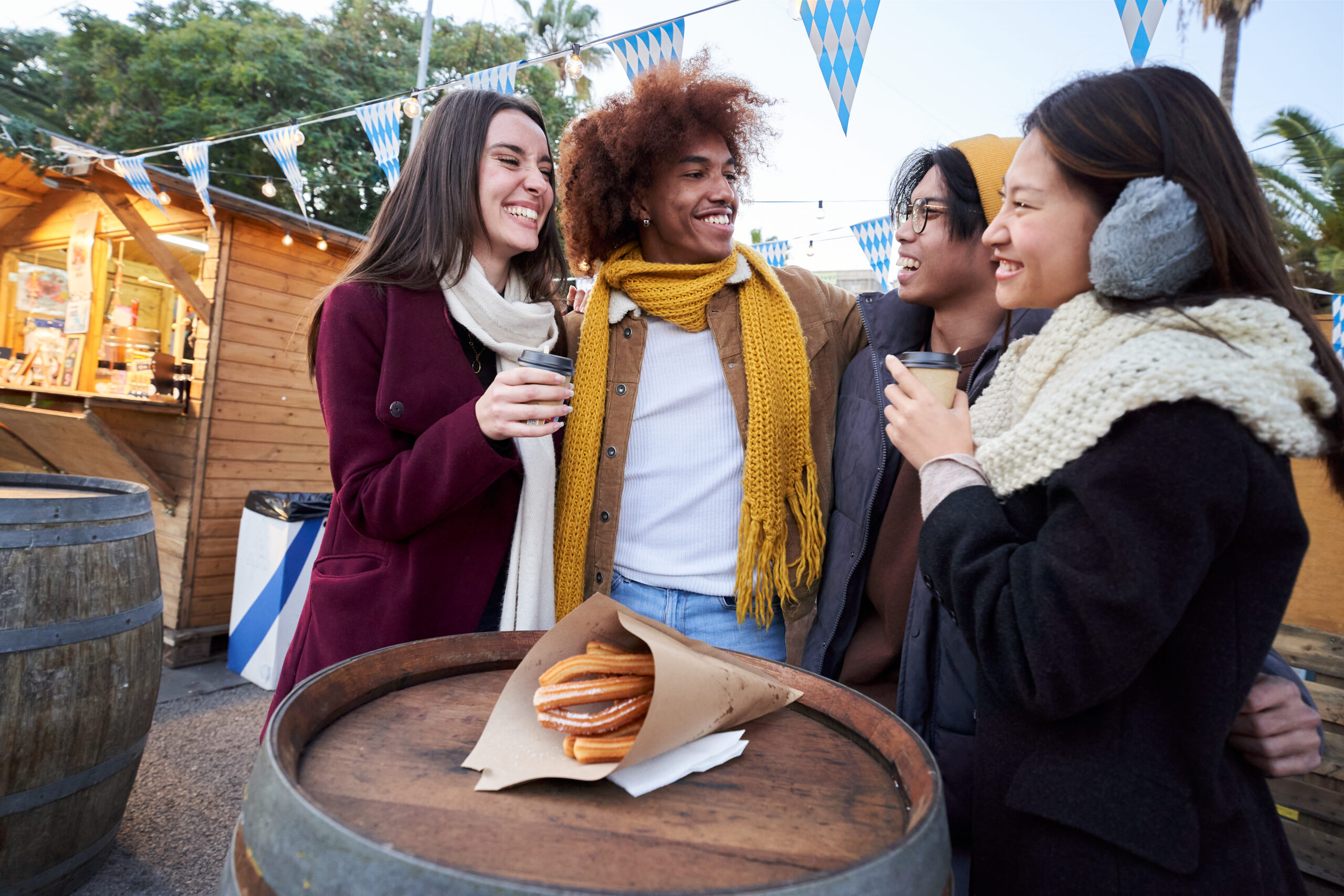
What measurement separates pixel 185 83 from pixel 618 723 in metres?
20.2

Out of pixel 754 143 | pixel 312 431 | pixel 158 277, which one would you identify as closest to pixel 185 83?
pixel 158 277

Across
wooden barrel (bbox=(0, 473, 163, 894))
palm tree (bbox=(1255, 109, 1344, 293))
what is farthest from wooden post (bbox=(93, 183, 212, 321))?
palm tree (bbox=(1255, 109, 1344, 293))

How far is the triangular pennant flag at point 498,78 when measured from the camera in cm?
422

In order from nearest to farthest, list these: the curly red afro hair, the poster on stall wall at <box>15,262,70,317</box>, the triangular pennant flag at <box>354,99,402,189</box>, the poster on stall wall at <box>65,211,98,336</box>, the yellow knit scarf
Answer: the yellow knit scarf < the curly red afro hair < the triangular pennant flag at <box>354,99,402,189</box> < the poster on stall wall at <box>65,211,98,336</box> < the poster on stall wall at <box>15,262,70,317</box>

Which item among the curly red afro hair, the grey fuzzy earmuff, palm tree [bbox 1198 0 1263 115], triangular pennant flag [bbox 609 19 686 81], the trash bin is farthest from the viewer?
palm tree [bbox 1198 0 1263 115]

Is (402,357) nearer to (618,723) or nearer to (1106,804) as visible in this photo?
(618,723)

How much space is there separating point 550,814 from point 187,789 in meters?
3.16

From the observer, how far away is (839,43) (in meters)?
2.91

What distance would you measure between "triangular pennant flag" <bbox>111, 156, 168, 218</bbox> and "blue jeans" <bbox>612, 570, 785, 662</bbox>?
4.29 m

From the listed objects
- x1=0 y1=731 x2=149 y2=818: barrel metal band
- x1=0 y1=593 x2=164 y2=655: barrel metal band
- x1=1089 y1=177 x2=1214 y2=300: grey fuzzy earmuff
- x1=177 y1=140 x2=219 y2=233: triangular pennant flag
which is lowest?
x1=0 y1=731 x2=149 y2=818: barrel metal band

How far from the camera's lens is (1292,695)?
93 cm

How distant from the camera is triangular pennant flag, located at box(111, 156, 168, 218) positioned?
421cm

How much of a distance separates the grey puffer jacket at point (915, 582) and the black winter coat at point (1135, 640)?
0.28m

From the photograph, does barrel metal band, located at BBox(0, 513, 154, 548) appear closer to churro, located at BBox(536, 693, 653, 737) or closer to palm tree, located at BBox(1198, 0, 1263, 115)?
churro, located at BBox(536, 693, 653, 737)
